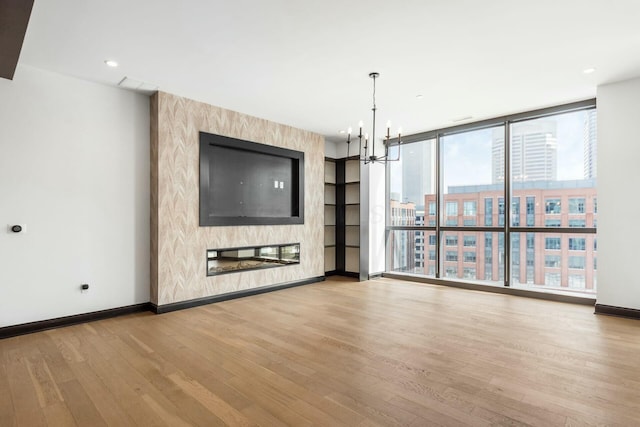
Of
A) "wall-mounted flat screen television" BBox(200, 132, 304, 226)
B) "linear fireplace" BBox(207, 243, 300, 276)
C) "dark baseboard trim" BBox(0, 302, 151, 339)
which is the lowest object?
"dark baseboard trim" BBox(0, 302, 151, 339)

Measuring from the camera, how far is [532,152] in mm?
5176

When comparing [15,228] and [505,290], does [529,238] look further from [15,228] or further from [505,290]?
[15,228]

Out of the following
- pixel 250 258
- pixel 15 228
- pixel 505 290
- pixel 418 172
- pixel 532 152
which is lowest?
pixel 505 290

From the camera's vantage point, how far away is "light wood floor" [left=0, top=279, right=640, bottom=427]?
2020 millimetres

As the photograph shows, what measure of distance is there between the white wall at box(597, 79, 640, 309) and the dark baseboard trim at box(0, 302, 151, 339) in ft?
19.5

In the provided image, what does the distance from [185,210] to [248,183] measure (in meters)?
1.15

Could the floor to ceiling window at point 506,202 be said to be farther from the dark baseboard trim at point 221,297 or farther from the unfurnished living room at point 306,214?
the dark baseboard trim at point 221,297

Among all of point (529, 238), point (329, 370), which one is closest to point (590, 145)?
point (529, 238)

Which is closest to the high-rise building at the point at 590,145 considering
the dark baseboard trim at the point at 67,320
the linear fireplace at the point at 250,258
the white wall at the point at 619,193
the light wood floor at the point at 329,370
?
the white wall at the point at 619,193

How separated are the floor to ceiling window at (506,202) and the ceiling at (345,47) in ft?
2.54

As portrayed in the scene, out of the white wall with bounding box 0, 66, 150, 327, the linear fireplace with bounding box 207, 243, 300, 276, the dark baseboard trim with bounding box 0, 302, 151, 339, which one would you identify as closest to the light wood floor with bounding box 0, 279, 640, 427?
the dark baseboard trim with bounding box 0, 302, 151, 339

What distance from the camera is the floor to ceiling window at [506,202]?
15.6 feet

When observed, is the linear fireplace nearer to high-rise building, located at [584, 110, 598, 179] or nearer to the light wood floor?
the light wood floor

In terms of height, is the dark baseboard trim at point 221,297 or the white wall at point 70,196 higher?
the white wall at point 70,196
